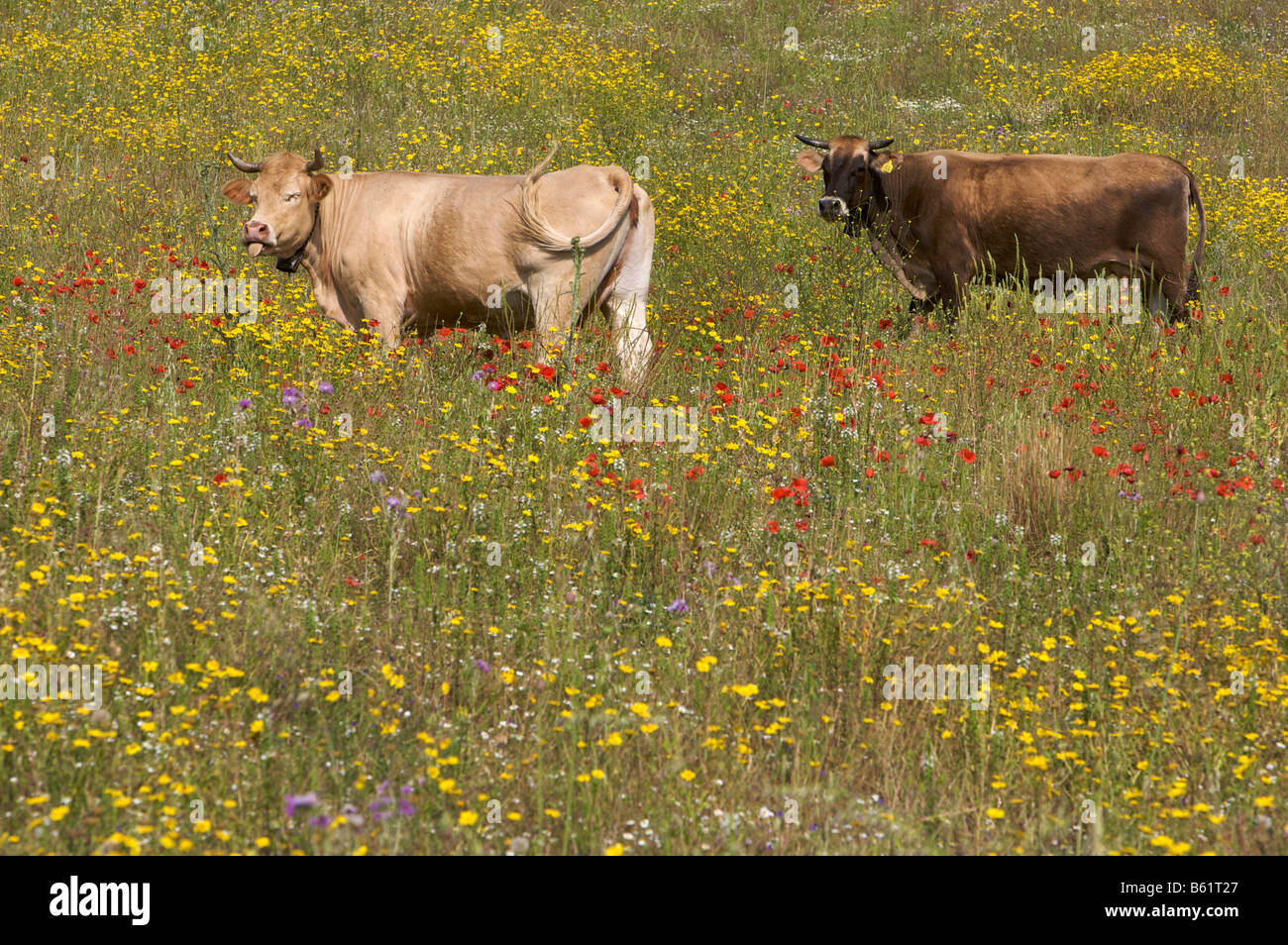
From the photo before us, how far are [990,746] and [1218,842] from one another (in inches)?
27.2

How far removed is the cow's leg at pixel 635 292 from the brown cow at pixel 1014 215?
190 centimetres

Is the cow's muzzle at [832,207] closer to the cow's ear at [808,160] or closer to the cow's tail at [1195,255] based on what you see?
the cow's ear at [808,160]

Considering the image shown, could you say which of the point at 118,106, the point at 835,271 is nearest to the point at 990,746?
the point at 835,271

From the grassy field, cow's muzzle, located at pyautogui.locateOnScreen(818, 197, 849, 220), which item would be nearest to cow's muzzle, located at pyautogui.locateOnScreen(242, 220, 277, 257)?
the grassy field

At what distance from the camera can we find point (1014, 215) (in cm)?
916

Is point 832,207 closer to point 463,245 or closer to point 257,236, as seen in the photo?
point 463,245

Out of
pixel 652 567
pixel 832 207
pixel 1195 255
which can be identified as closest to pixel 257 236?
pixel 652 567

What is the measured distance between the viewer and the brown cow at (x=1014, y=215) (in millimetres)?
8945

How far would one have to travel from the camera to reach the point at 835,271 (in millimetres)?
8039

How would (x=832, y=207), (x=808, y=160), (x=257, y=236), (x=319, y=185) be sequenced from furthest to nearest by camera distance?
(x=808, y=160), (x=832, y=207), (x=319, y=185), (x=257, y=236)

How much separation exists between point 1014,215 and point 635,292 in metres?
3.30

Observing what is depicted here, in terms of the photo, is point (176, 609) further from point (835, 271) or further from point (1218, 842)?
point (835, 271)

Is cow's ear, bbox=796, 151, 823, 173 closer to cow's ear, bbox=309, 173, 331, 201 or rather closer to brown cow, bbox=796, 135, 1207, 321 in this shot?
brown cow, bbox=796, 135, 1207, 321

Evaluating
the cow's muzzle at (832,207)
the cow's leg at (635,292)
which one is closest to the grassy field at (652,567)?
the cow's leg at (635,292)
